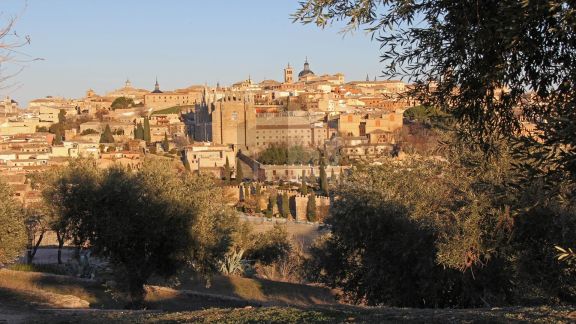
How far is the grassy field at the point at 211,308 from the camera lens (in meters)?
5.62

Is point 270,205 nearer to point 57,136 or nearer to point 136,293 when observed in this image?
point 136,293

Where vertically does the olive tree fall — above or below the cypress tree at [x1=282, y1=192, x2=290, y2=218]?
above

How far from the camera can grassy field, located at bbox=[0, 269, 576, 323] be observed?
221 inches

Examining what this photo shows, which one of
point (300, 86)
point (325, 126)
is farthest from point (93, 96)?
point (325, 126)

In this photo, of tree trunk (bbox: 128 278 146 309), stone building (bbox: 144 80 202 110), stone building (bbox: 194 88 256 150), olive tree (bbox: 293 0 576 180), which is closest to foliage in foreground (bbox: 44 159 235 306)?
tree trunk (bbox: 128 278 146 309)

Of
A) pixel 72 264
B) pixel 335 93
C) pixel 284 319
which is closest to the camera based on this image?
pixel 284 319

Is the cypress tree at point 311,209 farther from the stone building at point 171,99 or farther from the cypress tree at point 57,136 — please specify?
the stone building at point 171,99

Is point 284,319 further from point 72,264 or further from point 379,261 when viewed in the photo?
point 72,264

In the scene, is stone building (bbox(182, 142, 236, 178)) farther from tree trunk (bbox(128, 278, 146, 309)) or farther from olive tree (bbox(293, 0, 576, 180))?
olive tree (bbox(293, 0, 576, 180))

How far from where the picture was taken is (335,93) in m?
111

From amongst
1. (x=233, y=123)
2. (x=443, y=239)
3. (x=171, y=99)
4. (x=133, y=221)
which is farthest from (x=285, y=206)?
(x=171, y=99)

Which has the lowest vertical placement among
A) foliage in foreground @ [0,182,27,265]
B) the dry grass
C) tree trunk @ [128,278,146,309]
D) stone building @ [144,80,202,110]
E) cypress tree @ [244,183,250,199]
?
cypress tree @ [244,183,250,199]

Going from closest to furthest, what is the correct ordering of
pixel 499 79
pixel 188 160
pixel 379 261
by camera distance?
pixel 499 79 < pixel 379 261 < pixel 188 160

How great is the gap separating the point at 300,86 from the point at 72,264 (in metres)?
102
